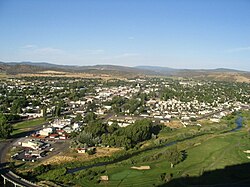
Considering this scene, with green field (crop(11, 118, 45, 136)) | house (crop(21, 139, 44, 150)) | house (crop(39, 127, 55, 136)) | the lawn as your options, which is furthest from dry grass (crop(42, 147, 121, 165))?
green field (crop(11, 118, 45, 136))

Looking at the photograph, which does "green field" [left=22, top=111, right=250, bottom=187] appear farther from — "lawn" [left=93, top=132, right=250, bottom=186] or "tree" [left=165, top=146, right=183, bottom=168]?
"tree" [left=165, top=146, right=183, bottom=168]

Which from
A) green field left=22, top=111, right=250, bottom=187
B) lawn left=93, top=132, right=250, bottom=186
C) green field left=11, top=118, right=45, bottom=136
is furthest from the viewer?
green field left=11, top=118, right=45, bottom=136

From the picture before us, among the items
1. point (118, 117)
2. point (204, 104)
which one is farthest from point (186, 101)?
point (118, 117)

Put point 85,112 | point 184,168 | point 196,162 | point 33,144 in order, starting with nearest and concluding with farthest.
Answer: point 184,168, point 196,162, point 33,144, point 85,112

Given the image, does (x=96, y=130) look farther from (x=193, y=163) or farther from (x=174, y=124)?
(x=174, y=124)

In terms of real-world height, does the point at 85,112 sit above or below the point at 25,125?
above

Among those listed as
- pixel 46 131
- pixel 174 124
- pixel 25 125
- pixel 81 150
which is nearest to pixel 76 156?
pixel 81 150

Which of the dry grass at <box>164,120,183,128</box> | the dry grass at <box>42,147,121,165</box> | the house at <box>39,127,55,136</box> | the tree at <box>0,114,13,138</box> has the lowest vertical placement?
the dry grass at <box>42,147,121,165</box>

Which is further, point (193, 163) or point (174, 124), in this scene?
point (174, 124)
